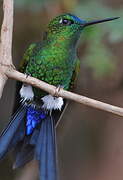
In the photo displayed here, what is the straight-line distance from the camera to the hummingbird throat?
3.39m

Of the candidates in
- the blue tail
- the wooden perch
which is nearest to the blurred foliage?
the blue tail

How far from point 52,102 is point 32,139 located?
268mm

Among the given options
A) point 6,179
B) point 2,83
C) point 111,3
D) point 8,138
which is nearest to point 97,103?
point 2,83

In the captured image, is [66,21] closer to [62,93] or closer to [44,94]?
[44,94]

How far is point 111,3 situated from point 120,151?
1.19 meters

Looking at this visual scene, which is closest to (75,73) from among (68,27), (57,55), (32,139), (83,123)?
(57,55)

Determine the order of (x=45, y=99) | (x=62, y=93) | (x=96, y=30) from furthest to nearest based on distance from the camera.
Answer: (x=96, y=30) < (x=45, y=99) < (x=62, y=93)

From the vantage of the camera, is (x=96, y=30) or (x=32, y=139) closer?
(x=32, y=139)

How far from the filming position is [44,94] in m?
3.48

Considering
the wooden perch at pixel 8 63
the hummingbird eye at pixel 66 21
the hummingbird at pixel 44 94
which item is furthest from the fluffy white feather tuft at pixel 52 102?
the wooden perch at pixel 8 63

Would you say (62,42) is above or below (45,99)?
above

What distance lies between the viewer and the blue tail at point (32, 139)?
314 centimetres

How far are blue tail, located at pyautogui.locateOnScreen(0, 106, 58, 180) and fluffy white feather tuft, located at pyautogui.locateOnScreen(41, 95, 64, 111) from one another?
0.09m

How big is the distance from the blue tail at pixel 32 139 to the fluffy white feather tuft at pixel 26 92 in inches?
3.2
